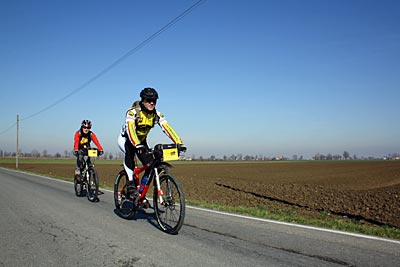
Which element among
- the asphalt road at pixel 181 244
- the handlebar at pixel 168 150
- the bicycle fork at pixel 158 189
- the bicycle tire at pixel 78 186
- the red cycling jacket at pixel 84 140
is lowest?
the asphalt road at pixel 181 244

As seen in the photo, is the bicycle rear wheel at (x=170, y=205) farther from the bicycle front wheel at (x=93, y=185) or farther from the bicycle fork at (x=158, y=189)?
the bicycle front wheel at (x=93, y=185)

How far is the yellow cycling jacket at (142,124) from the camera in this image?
5.28 meters

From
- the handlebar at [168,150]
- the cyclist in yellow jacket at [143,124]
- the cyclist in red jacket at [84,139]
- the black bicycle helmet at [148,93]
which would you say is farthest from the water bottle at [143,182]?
the cyclist in red jacket at [84,139]

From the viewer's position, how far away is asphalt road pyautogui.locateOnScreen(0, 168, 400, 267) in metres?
3.64

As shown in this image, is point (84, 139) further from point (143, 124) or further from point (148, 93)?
point (148, 93)

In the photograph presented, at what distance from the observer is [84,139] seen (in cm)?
949

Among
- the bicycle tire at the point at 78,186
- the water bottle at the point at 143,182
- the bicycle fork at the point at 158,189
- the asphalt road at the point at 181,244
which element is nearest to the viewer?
the asphalt road at the point at 181,244

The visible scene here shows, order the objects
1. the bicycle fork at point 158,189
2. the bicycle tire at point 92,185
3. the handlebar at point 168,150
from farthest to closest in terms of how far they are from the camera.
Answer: the bicycle tire at point 92,185 < the bicycle fork at point 158,189 < the handlebar at point 168,150

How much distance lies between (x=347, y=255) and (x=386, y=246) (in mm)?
794

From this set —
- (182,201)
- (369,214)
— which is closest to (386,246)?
(182,201)

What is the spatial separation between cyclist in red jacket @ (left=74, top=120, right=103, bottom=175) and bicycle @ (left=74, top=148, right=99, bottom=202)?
0.48 ft

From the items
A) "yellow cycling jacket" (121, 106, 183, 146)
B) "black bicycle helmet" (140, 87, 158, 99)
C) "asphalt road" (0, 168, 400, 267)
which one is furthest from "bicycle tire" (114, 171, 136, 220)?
"black bicycle helmet" (140, 87, 158, 99)

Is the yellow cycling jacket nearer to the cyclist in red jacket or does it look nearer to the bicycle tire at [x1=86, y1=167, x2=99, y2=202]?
the bicycle tire at [x1=86, y1=167, x2=99, y2=202]

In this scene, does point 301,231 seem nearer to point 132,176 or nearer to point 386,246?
point 386,246
